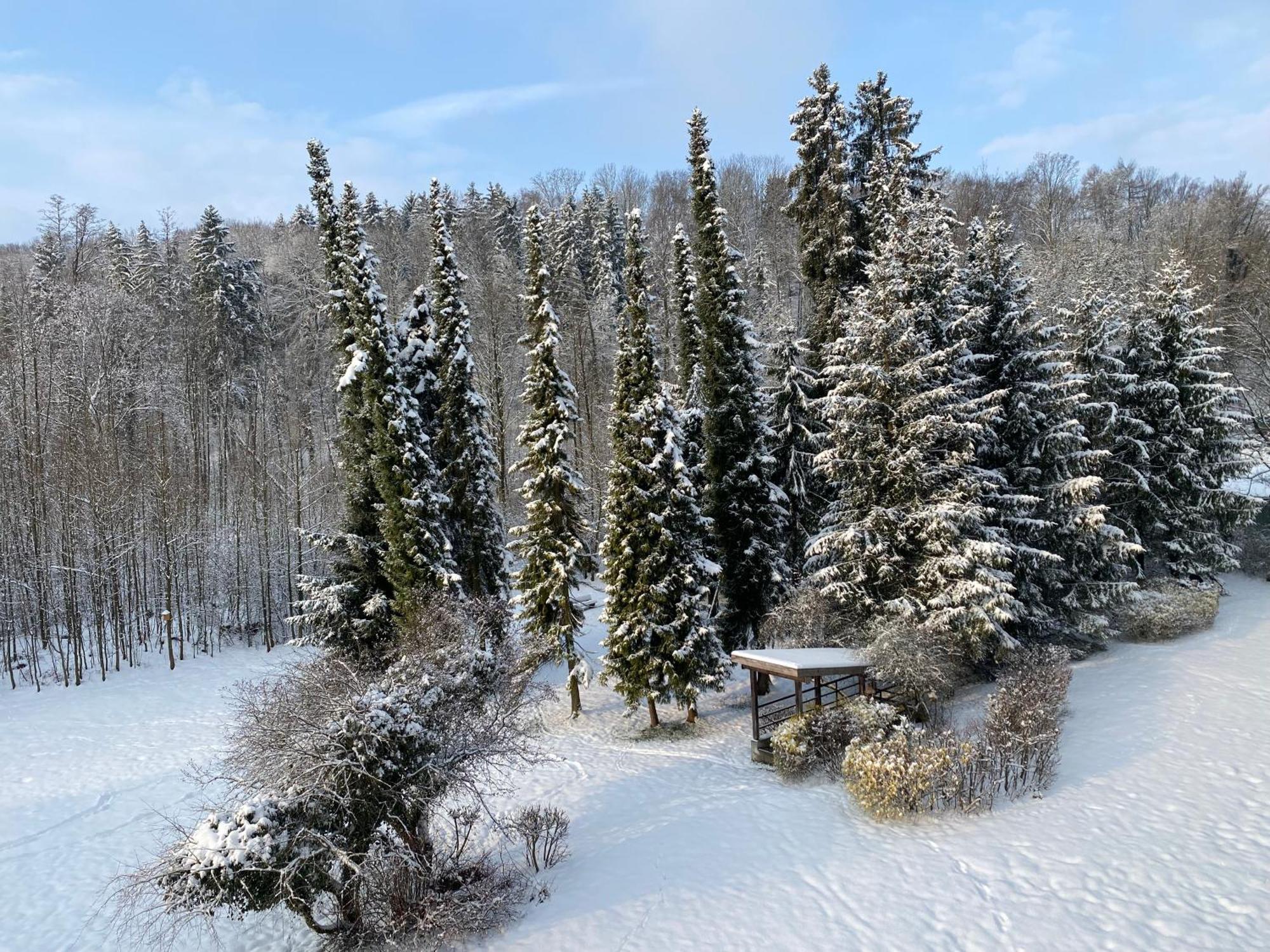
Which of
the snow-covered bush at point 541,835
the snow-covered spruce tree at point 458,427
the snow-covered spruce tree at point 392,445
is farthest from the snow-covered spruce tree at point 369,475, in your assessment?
the snow-covered bush at point 541,835

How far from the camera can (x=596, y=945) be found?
9.40m

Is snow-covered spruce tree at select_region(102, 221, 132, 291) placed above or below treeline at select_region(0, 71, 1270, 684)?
above

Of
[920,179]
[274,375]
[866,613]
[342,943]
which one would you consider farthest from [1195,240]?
[274,375]

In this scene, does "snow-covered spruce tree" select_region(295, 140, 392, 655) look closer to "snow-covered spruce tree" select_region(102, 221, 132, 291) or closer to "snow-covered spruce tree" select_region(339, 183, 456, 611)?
"snow-covered spruce tree" select_region(339, 183, 456, 611)

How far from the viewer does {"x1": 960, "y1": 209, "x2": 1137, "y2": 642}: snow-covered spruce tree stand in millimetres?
18375

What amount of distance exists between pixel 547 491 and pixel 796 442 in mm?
8636

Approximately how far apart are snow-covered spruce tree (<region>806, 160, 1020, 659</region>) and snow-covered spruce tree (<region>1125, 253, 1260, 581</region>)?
9272 mm

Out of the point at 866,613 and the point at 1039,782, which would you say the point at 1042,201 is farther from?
the point at 1039,782

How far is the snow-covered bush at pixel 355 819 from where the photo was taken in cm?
822

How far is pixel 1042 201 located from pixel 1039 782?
61796mm

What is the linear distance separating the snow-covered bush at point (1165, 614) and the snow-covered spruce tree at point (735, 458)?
10656 mm

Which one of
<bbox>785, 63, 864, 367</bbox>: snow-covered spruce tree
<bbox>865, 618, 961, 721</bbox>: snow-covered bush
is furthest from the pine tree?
<bbox>865, 618, 961, 721</bbox>: snow-covered bush

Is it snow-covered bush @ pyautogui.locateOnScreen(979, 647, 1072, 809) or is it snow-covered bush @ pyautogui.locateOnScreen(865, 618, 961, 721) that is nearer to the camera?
snow-covered bush @ pyautogui.locateOnScreen(979, 647, 1072, 809)

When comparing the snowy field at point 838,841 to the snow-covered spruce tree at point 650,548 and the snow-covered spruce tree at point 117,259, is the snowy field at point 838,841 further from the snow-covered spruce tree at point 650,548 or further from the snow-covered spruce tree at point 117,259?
the snow-covered spruce tree at point 117,259
